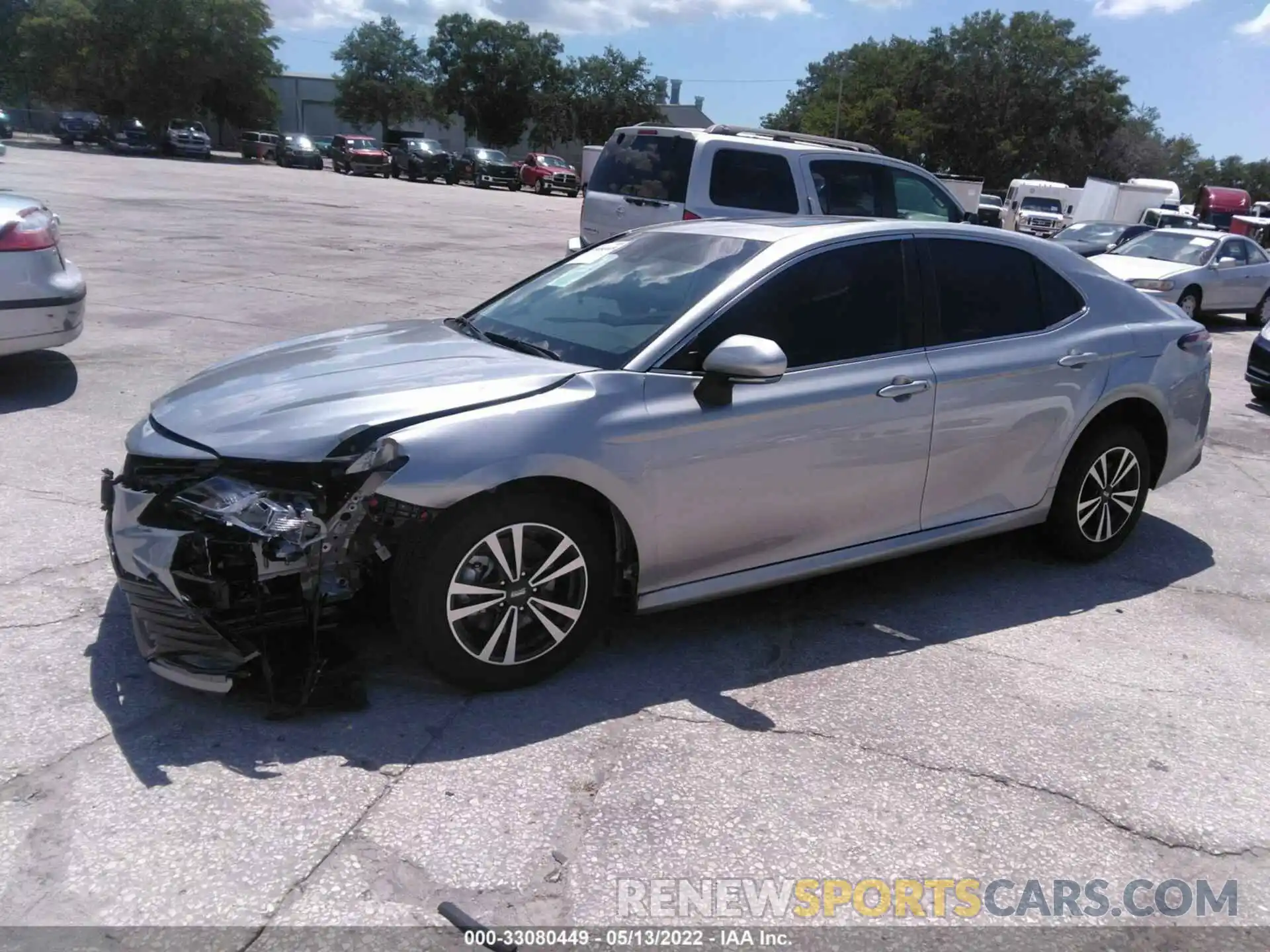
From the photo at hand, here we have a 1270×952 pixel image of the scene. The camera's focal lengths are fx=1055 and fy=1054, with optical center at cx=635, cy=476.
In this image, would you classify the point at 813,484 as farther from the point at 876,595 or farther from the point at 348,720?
the point at 348,720

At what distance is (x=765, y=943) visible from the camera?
8.68 feet

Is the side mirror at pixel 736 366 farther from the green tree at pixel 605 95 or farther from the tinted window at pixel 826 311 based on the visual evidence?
the green tree at pixel 605 95

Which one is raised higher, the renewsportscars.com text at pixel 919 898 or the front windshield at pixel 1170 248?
the front windshield at pixel 1170 248

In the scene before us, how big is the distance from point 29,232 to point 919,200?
732cm

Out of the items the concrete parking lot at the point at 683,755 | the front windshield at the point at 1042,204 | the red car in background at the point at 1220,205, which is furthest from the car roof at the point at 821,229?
the red car in background at the point at 1220,205

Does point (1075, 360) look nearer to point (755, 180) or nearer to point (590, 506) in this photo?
point (590, 506)

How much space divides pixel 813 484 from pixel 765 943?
6.31 feet

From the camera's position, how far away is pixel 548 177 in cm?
4597

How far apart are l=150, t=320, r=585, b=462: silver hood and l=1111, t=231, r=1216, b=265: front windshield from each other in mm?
14712

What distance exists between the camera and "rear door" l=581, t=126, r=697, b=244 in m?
9.61

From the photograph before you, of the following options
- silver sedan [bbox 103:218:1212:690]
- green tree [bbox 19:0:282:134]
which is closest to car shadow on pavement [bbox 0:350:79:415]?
silver sedan [bbox 103:218:1212:690]

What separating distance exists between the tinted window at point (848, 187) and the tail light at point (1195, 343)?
4.20m

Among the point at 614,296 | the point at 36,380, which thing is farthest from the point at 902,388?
the point at 36,380

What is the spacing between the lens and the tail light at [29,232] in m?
6.80
